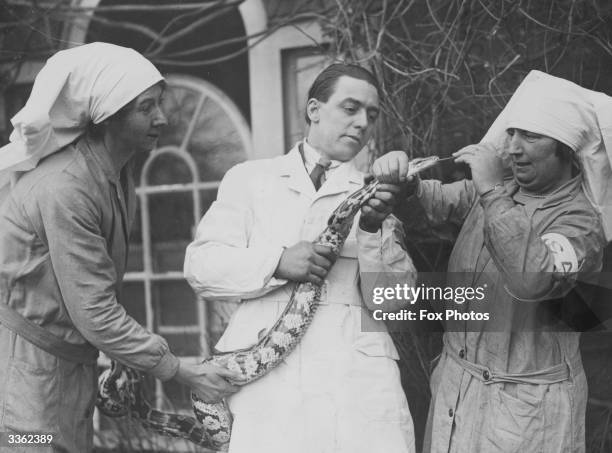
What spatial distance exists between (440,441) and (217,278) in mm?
915

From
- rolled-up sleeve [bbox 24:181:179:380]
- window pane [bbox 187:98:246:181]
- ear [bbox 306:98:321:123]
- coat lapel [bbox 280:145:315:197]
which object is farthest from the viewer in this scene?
window pane [bbox 187:98:246:181]

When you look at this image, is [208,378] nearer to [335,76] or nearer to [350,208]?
[350,208]

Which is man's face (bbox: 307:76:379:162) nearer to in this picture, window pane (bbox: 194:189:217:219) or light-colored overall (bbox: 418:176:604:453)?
light-colored overall (bbox: 418:176:604:453)

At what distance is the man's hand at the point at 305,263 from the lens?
2326 millimetres

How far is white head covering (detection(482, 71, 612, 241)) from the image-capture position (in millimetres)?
2268

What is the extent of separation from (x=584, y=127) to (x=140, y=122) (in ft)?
4.61

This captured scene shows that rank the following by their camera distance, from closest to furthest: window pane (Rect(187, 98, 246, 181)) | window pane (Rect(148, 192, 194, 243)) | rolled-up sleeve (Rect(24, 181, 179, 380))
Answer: rolled-up sleeve (Rect(24, 181, 179, 380)) < window pane (Rect(187, 98, 246, 181)) < window pane (Rect(148, 192, 194, 243))

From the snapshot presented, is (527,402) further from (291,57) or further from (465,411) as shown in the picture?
(291,57)

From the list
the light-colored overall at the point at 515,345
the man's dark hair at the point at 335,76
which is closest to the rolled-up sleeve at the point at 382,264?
the light-colored overall at the point at 515,345

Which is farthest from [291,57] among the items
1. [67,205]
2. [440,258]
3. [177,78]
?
[67,205]

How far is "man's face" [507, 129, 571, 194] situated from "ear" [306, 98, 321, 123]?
671 mm

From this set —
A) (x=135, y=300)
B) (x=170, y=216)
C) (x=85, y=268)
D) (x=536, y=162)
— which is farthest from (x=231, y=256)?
(x=135, y=300)

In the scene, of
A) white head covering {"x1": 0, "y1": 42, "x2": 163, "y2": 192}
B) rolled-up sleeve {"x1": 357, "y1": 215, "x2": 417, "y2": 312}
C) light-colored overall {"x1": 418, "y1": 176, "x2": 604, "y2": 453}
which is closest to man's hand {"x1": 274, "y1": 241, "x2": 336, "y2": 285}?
rolled-up sleeve {"x1": 357, "y1": 215, "x2": 417, "y2": 312}

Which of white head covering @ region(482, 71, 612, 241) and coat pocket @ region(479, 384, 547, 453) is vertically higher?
white head covering @ region(482, 71, 612, 241)
